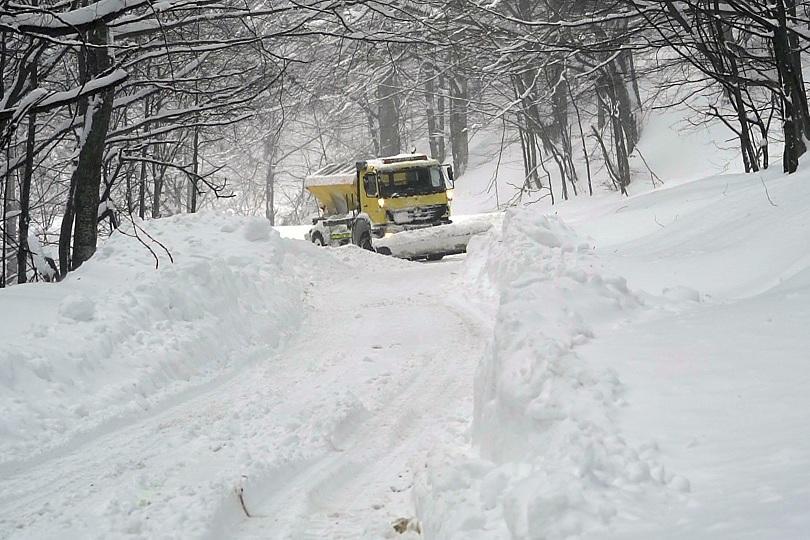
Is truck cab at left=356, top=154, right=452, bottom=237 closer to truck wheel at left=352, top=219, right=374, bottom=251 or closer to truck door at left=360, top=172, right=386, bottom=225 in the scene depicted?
truck door at left=360, top=172, right=386, bottom=225

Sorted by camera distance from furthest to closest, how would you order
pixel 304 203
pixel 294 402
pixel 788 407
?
pixel 304 203, pixel 294 402, pixel 788 407

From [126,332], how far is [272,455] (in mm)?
3391

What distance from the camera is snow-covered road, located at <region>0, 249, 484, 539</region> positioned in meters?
4.35

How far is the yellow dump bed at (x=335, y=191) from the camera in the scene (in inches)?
900

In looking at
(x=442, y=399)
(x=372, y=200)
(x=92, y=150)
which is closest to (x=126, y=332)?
(x=442, y=399)

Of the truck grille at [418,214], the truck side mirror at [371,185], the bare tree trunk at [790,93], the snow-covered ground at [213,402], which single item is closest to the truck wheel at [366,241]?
the truck grille at [418,214]

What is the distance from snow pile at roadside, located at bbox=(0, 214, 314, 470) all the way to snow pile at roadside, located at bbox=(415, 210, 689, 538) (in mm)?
2368

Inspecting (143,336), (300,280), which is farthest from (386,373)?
(300,280)

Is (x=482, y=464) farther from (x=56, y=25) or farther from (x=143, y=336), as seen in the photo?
(x=143, y=336)

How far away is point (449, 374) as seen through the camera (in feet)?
24.8

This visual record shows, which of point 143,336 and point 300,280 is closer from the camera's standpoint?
point 143,336

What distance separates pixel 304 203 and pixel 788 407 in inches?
1924

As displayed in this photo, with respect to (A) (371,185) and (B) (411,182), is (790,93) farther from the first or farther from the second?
(A) (371,185)

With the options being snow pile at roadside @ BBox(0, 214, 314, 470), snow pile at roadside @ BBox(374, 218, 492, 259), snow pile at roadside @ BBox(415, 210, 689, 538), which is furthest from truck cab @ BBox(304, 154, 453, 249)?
snow pile at roadside @ BBox(415, 210, 689, 538)
